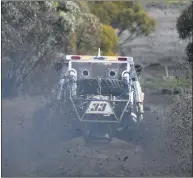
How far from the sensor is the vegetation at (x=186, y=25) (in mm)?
9461

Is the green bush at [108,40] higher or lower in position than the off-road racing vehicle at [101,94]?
higher

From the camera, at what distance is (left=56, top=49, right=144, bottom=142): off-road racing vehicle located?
840 centimetres

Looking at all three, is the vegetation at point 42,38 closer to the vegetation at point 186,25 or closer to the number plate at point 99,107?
the vegetation at point 186,25

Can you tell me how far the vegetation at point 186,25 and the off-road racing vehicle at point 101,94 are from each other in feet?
3.62

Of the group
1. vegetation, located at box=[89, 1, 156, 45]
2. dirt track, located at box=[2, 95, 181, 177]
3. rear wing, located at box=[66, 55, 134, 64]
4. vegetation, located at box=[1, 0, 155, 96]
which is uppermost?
vegetation, located at box=[89, 1, 156, 45]

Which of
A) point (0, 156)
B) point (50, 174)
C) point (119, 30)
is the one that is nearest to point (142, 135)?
point (50, 174)

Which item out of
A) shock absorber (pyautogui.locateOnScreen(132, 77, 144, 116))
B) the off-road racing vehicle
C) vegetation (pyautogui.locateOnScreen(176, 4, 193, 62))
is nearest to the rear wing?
the off-road racing vehicle

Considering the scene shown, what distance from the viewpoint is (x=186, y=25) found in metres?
9.52

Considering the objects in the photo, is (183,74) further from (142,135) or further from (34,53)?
(34,53)

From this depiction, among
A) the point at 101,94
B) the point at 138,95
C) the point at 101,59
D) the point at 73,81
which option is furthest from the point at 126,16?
the point at 101,94

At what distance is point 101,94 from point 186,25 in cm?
185

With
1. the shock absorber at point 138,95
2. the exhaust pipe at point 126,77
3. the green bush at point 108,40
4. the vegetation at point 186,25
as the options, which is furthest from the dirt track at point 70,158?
the vegetation at point 186,25

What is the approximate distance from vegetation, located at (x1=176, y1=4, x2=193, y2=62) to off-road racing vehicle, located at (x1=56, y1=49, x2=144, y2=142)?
3.62 ft

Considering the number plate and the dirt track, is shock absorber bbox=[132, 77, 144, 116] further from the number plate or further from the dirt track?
the number plate
